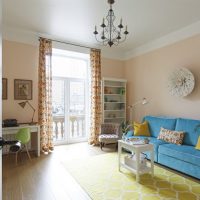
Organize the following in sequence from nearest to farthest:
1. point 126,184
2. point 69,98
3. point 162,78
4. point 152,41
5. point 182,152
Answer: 1. point 126,184
2. point 182,152
3. point 162,78
4. point 152,41
5. point 69,98

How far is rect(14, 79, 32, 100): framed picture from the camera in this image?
4.08 metres

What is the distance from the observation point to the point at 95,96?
4.91m

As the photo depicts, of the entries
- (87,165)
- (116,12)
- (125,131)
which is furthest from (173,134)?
(116,12)

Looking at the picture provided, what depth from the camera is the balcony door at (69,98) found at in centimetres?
494

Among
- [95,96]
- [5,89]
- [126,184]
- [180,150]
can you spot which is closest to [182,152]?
[180,150]

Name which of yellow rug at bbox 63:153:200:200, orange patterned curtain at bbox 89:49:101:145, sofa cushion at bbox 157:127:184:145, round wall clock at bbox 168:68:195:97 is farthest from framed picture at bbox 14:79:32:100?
round wall clock at bbox 168:68:195:97

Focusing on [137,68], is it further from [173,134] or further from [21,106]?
[21,106]

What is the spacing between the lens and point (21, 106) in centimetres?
409

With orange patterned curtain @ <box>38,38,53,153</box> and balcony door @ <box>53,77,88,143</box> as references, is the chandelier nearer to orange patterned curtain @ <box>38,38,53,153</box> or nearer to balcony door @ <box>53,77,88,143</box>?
orange patterned curtain @ <box>38,38,53,153</box>

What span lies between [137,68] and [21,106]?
3397 mm

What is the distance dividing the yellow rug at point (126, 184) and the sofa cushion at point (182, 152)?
302 millimetres

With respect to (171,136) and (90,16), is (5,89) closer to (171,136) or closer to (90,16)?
(90,16)

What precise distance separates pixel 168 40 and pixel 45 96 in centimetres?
334

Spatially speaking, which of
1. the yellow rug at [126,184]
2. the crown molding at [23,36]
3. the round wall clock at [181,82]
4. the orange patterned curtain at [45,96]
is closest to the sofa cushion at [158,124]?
the round wall clock at [181,82]
